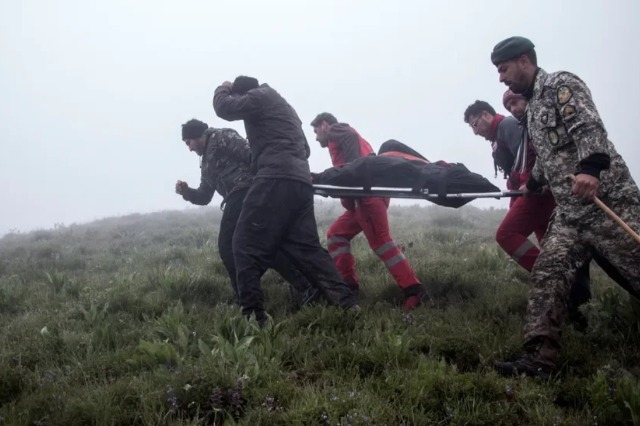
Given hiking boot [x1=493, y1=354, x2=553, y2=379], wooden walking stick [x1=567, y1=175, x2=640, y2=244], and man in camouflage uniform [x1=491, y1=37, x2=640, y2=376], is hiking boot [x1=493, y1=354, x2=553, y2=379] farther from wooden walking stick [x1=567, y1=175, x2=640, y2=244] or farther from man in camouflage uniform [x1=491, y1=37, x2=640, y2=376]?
wooden walking stick [x1=567, y1=175, x2=640, y2=244]

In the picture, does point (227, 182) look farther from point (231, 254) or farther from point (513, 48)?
point (513, 48)

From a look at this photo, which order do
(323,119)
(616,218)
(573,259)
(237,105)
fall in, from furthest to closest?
(323,119), (237,105), (573,259), (616,218)

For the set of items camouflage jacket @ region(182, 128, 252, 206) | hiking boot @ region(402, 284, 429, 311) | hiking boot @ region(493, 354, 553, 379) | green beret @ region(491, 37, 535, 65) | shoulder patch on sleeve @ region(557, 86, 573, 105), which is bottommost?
hiking boot @ region(493, 354, 553, 379)

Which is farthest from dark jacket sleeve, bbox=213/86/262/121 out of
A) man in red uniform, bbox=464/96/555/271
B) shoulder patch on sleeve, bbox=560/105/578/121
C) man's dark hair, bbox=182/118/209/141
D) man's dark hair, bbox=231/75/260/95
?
shoulder patch on sleeve, bbox=560/105/578/121

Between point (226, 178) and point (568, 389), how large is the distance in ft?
14.0

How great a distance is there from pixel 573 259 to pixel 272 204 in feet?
8.69

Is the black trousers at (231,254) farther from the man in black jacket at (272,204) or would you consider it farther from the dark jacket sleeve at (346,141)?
the dark jacket sleeve at (346,141)

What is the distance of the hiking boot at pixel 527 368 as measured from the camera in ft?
11.3

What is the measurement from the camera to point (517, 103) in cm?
523

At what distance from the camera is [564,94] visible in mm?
3818

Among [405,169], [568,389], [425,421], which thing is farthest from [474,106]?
[425,421]

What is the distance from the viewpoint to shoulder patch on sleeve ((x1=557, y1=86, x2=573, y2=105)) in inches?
149

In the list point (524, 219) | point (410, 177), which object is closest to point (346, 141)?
point (410, 177)

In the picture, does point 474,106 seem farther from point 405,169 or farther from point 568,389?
point 568,389
